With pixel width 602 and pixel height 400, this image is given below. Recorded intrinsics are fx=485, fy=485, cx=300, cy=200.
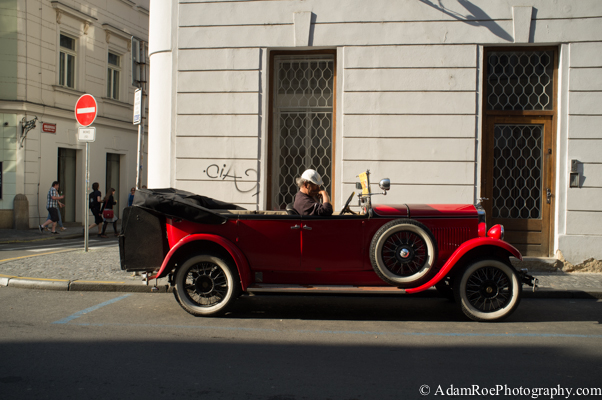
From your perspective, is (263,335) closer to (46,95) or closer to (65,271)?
(65,271)

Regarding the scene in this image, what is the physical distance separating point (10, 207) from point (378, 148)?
42.1 ft


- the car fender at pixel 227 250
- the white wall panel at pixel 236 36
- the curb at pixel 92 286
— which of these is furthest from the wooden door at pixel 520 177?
the curb at pixel 92 286

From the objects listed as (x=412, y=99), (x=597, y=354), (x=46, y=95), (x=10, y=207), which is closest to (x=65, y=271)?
(x=412, y=99)

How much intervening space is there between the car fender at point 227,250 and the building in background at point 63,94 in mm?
12569

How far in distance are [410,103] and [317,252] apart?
431 cm

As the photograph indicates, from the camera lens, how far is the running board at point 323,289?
5109 millimetres

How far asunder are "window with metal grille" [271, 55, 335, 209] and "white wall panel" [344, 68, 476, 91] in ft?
2.11

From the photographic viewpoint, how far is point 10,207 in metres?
15.5

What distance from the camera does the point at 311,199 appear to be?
217 inches

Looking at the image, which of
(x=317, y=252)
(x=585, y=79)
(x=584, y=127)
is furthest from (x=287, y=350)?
(x=585, y=79)

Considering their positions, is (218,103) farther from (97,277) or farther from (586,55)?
(586,55)

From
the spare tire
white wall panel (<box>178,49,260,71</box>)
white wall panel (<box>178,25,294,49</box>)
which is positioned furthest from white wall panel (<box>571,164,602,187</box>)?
white wall panel (<box>178,49,260,71</box>)

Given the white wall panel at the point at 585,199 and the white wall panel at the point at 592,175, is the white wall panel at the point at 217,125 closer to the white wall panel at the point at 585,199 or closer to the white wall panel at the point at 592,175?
the white wall panel at the point at 585,199

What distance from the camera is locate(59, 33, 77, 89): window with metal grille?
17.5 meters
